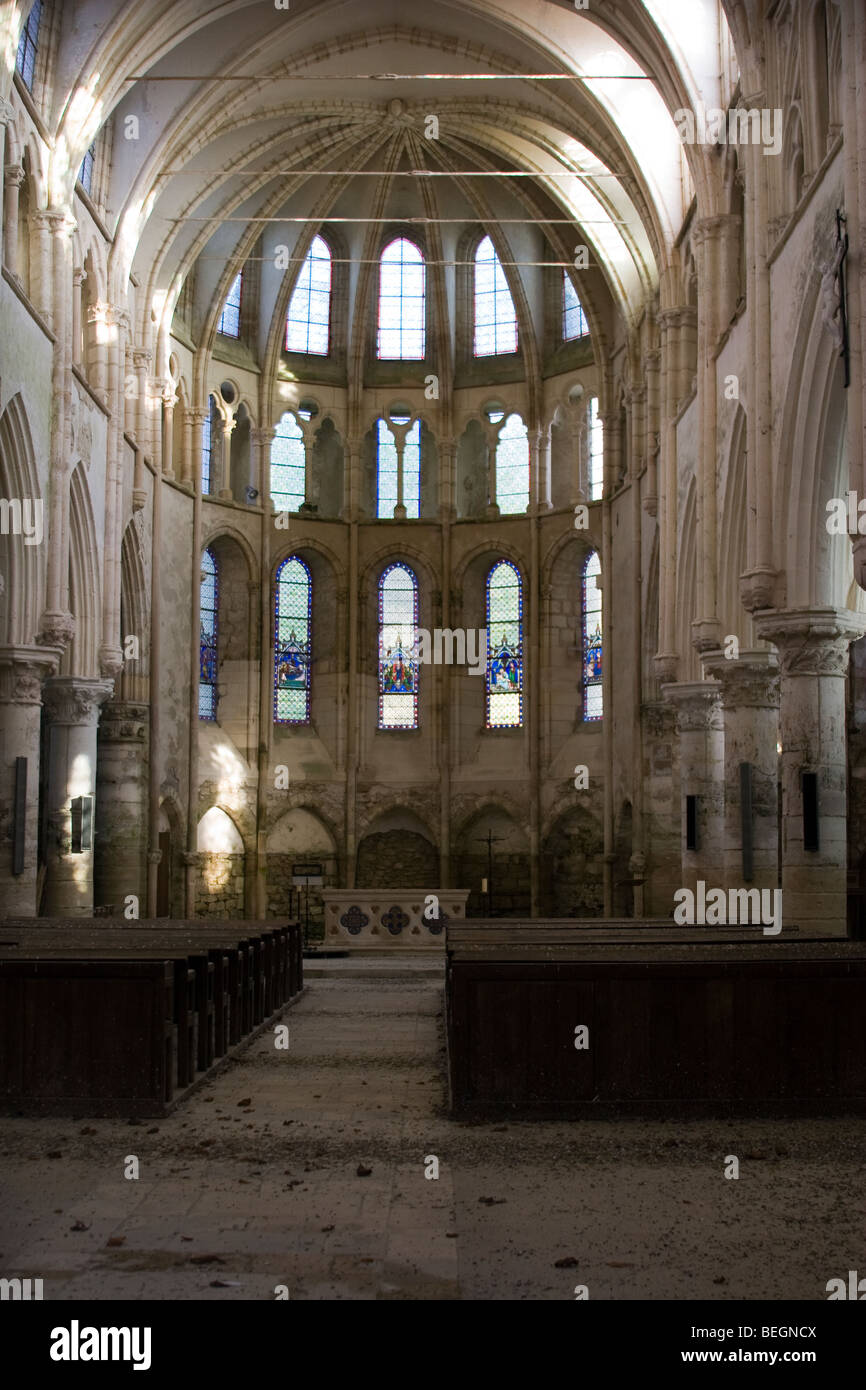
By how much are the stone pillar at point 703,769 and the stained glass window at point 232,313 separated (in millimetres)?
15565

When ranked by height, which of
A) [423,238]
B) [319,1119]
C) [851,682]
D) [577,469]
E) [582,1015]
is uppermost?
[423,238]

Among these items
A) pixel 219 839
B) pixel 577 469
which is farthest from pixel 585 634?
pixel 219 839

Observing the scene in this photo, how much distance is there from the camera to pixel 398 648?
34031 mm

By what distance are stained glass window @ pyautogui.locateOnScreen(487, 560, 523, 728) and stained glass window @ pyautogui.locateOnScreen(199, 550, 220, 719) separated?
6373mm

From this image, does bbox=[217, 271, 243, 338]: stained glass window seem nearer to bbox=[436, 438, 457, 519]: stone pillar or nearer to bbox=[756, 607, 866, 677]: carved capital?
bbox=[436, 438, 457, 519]: stone pillar

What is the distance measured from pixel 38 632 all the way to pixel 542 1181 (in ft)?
45.9

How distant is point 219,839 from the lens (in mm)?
31594

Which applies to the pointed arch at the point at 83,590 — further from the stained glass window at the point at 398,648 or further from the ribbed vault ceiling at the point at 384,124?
the stained glass window at the point at 398,648

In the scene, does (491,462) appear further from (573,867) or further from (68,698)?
(68,698)

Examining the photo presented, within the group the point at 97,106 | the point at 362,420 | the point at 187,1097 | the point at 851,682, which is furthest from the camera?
the point at 362,420

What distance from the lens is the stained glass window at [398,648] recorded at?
111 ft

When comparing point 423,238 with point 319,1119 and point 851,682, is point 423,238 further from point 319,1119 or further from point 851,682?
point 319,1119

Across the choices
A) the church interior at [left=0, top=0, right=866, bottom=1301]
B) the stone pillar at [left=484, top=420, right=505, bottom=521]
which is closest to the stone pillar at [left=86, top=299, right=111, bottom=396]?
the church interior at [left=0, top=0, right=866, bottom=1301]

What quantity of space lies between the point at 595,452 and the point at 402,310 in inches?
239
